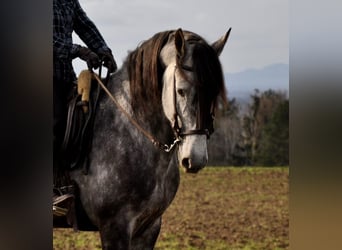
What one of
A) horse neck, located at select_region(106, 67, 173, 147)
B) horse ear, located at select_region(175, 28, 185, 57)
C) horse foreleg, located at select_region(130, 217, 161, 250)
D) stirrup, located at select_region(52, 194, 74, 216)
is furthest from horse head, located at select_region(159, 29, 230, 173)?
stirrup, located at select_region(52, 194, 74, 216)

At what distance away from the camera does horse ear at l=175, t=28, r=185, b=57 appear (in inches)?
93.7

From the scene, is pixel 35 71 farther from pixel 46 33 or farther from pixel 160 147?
pixel 160 147

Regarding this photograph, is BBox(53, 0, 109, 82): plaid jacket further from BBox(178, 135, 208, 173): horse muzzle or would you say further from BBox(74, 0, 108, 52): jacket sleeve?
BBox(178, 135, 208, 173): horse muzzle

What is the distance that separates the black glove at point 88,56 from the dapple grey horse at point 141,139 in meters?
0.15

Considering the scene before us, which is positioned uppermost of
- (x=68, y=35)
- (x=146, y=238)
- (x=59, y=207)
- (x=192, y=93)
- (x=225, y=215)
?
(x=68, y=35)

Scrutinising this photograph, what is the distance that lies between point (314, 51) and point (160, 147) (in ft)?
5.54

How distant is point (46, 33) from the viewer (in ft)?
2.78

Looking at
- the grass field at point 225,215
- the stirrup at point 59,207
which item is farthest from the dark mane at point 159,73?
the grass field at point 225,215

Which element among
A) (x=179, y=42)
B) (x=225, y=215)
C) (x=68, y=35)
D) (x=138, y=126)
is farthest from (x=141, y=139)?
(x=225, y=215)

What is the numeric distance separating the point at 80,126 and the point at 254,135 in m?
9.09

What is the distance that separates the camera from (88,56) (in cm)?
276

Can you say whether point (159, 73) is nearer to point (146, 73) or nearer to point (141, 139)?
point (146, 73)

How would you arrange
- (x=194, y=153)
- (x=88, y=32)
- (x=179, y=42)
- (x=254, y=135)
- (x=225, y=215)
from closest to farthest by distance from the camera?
(x=194, y=153)
(x=179, y=42)
(x=88, y=32)
(x=225, y=215)
(x=254, y=135)

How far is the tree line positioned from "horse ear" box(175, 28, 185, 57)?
850cm
